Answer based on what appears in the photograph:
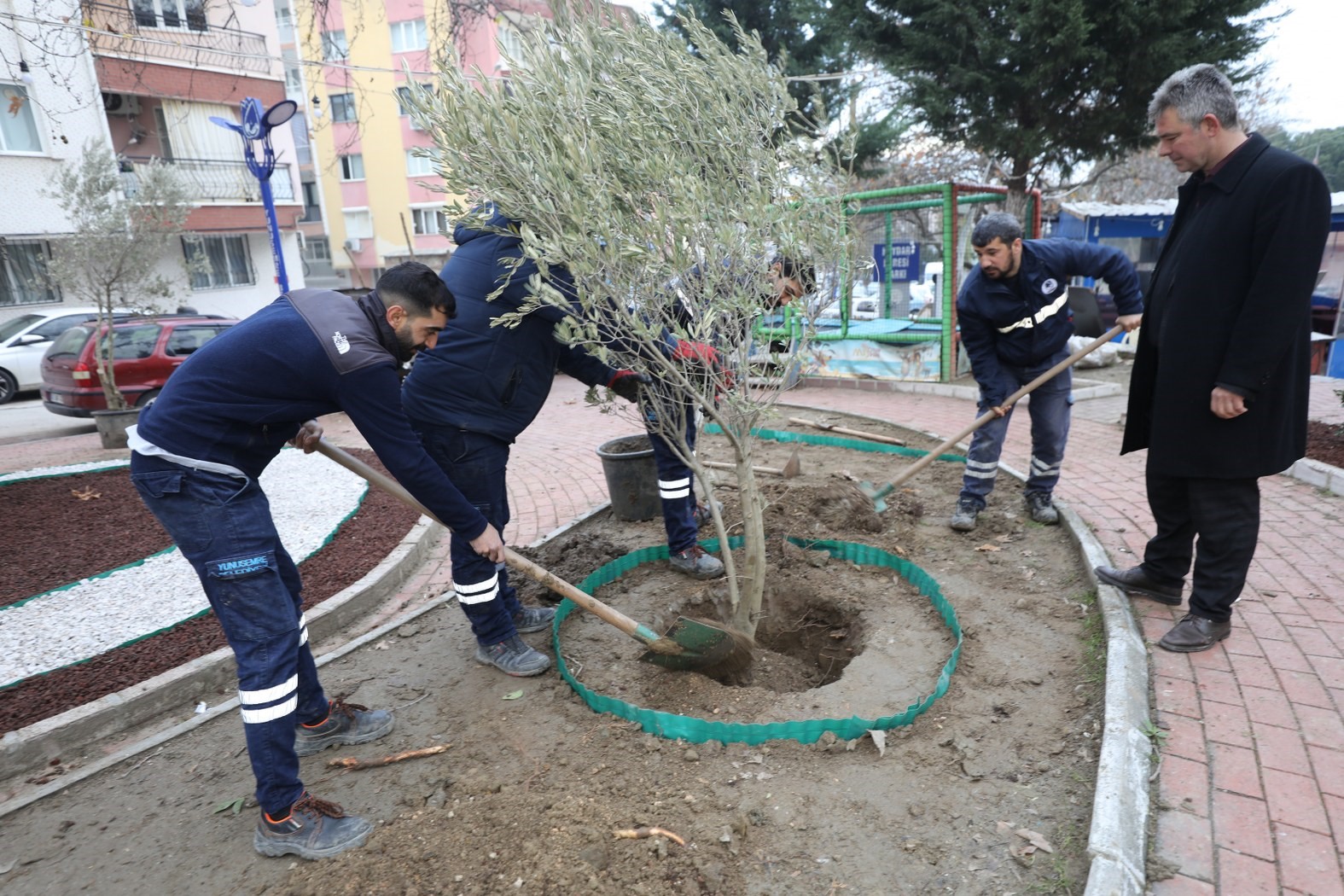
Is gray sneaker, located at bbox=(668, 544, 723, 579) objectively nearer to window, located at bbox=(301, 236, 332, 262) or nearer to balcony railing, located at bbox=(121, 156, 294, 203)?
balcony railing, located at bbox=(121, 156, 294, 203)

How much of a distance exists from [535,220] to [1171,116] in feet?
8.23

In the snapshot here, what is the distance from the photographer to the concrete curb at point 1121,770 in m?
2.14

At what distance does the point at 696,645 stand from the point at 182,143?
23241mm

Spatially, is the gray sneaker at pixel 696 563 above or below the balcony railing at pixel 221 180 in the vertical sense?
below

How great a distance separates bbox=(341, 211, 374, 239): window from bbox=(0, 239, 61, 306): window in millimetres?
17324

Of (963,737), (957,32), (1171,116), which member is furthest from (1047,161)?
(963,737)

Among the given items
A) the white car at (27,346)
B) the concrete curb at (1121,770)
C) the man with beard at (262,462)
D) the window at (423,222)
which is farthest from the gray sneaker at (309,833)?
the window at (423,222)

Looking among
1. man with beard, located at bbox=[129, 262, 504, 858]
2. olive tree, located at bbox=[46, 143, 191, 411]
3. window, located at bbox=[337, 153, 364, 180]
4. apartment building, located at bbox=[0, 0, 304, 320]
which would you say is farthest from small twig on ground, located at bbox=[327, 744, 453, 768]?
window, located at bbox=[337, 153, 364, 180]

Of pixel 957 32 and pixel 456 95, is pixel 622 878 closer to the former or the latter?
pixel 456 95

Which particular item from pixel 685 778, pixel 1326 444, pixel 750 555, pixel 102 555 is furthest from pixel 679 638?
pixel 1326 444

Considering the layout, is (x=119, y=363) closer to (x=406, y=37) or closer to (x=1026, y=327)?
(x=1026, y=327)

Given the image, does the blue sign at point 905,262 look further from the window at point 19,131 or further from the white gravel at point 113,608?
the window at point 19,131

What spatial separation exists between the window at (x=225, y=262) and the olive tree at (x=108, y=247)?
35.7 feet

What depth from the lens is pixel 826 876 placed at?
7.59ft
